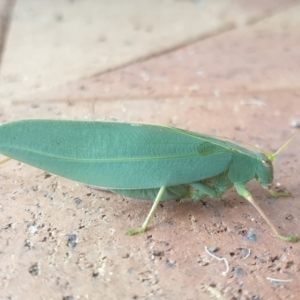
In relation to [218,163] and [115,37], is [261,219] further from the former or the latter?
[115,37]

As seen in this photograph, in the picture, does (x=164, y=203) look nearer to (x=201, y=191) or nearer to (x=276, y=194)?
(x=201, y=191)

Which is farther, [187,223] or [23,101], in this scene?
[23,101]

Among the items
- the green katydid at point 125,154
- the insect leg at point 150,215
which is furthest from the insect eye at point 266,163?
the insect leg at point 150,215

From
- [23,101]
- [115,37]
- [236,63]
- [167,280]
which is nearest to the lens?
[167,280]

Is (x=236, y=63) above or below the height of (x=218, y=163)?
below

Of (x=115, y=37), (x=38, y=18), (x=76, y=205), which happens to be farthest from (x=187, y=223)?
(x=38, y=18)

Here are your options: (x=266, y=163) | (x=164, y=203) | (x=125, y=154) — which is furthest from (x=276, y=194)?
(x=125, y=154)
